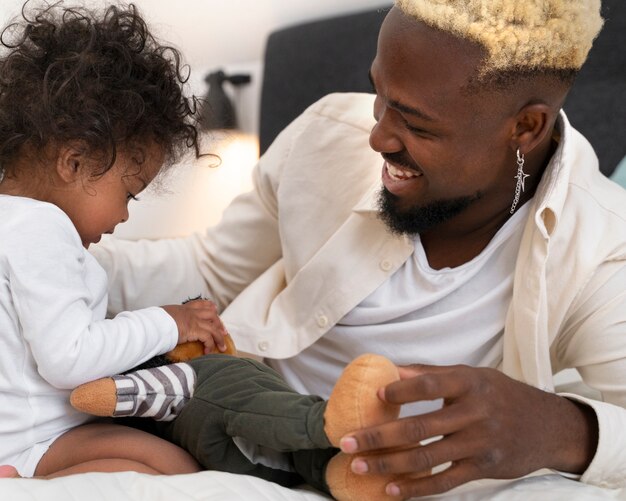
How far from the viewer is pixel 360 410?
1020mm

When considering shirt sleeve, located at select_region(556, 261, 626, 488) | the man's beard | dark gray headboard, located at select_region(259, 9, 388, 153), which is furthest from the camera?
dark gray headboard, located at select_region(259, 9, 388, 153)

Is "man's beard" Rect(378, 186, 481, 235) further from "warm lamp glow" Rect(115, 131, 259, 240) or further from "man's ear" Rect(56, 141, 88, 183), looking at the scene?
"warm lamp glow" Rect(115, 131, 259, 240)

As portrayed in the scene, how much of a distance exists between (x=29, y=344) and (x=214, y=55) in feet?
6.05

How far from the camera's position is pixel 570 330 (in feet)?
4.61

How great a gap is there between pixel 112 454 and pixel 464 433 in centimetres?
48

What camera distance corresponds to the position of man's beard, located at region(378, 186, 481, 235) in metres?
1.42

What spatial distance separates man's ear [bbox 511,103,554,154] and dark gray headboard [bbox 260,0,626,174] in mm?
621

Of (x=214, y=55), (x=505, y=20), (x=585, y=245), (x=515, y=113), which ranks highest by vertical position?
(x=505, y=20)

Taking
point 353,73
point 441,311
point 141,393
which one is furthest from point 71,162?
point 353,73

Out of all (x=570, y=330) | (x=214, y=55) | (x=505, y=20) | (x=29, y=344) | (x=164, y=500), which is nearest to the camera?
(x=164, y=500)

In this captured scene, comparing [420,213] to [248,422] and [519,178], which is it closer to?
[519,178]

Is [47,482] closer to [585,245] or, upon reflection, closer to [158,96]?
[158,96]

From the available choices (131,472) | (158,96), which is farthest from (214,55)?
(131,472)

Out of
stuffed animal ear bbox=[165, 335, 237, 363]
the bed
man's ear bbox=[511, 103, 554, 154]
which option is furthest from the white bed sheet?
man's ear bbox=[511, 103, 554, 154]
